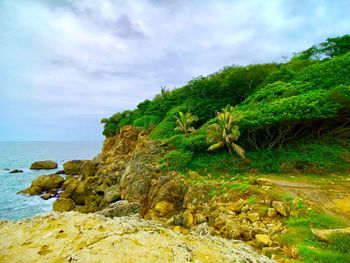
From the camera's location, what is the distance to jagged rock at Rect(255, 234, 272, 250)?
875 centimetres

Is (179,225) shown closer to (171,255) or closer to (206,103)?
(171,255)

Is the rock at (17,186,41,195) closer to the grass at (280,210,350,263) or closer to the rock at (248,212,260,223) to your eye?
the rock at (248,212,260,223)

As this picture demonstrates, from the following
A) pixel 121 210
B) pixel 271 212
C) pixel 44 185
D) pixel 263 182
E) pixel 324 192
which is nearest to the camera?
pixel 271 212

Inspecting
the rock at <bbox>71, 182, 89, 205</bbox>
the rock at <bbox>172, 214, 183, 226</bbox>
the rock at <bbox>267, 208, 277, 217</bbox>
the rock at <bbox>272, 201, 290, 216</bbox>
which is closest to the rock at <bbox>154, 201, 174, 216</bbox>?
the rock at <bbox>172, 214, 183, 226</bbox>

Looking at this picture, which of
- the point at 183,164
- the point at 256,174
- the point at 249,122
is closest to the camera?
the point at 256,174

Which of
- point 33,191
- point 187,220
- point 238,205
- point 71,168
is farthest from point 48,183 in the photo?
point 238,205

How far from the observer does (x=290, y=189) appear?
13328mm

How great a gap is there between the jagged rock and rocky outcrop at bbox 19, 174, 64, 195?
31431 mm

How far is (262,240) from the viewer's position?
890 centimetres

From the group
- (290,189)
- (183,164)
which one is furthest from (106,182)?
(290,189)

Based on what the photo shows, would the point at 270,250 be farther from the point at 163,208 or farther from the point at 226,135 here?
the point at 226,135

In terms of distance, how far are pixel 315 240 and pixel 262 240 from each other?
5.93ft

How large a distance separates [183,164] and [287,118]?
9.21 m

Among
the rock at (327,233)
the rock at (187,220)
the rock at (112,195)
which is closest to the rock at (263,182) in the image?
the rock at (187,220)
